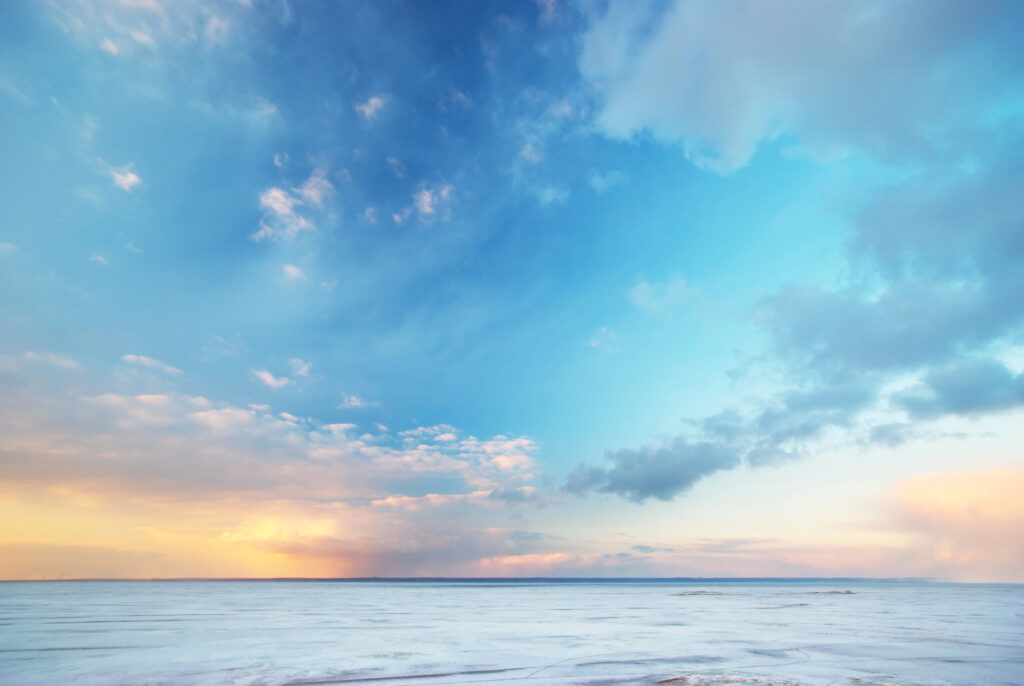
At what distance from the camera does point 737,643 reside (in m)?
10.8

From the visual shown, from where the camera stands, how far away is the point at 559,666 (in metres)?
7.79

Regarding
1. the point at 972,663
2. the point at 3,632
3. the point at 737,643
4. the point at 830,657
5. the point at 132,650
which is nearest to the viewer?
the point at 972,663

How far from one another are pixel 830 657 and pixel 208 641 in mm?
12228

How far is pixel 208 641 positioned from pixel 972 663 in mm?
14242

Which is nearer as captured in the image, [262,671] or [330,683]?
[330,683]

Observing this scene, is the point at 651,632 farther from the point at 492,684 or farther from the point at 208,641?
the point at 208,641

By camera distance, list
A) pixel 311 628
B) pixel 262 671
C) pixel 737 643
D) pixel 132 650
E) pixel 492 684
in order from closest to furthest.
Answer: pixel 492 684
pixel 262 671
pixel 132 650
pixel 737 643
pixel 311 628

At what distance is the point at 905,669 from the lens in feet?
24.8

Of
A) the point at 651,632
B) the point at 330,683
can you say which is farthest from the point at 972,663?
the point at 330,683

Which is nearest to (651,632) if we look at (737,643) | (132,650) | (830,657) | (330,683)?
(737,643)

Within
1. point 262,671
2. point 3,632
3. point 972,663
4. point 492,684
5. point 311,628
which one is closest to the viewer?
point 492,684

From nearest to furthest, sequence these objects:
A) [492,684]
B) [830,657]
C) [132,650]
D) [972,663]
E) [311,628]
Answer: [492,684], [972,663], [830,657], [132,650], [311,628]

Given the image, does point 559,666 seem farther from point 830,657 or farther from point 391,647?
point 830,657

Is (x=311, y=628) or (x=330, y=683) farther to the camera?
(x=311, y=628)
